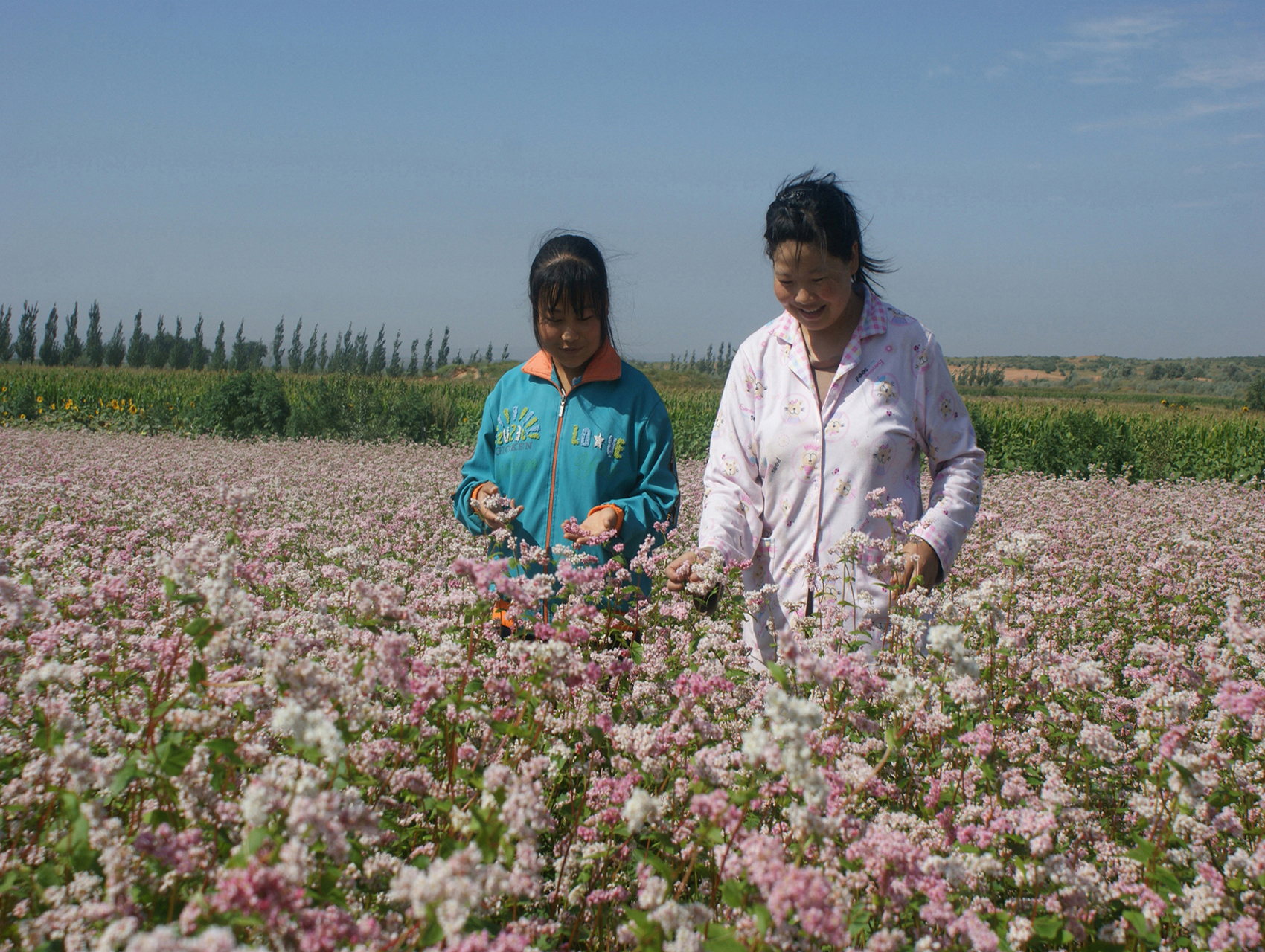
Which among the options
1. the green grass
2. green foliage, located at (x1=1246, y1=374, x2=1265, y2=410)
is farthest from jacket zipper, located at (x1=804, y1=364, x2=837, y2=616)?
green foliage, located at (x1=1246, y1=374, x2=1265, y2=410)

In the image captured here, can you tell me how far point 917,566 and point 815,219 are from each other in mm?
1294

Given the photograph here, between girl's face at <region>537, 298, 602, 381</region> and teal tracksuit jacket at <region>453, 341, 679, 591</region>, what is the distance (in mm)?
100

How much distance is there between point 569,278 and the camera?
11.0ft

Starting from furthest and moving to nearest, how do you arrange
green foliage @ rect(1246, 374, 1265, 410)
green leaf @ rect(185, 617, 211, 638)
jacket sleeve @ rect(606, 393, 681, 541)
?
green foliage @ rect(1246, 374, 1265, 410)
jacket sleeve @ rect(606, 393, 681, 541)
green leaf @ rect(185, 617, 211, 638)

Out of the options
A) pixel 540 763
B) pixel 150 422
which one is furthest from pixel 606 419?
pixel 150 422

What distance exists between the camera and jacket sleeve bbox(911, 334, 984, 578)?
2.87m

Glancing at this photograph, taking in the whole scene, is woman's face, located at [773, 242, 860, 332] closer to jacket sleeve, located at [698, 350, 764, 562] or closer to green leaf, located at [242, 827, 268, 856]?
jacket sleeve, located at [698, 350, 764, 562]

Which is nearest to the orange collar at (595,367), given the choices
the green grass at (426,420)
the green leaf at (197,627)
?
the green leaf at (197,627)

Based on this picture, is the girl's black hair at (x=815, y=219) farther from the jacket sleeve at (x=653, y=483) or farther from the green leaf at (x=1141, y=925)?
the green leaf at (x=1141, y=925)

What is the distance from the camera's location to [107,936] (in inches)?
40.9

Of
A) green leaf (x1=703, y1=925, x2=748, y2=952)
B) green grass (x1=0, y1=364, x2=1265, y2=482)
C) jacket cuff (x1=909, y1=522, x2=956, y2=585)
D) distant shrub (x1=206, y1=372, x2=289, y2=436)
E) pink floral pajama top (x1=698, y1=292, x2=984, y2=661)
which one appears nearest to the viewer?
green leaf (x1=703, y1=925, x2=748, y2=952)

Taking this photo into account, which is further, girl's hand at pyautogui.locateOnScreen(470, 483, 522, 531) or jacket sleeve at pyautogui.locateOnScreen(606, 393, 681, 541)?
jacket sleeve at pyautogui.locateOnScreen(606, 393, 681, 541)

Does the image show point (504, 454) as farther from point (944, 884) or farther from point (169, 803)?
point (944, 884)

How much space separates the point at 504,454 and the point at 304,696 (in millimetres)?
2336
